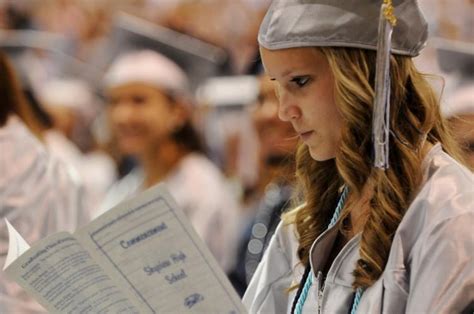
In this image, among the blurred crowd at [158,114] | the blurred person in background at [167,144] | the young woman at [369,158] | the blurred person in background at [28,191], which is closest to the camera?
the young woman at [369,158]

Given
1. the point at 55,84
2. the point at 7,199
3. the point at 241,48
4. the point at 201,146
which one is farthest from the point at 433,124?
the point at 55,84

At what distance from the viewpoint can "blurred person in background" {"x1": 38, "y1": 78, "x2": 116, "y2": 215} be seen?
7.88 m

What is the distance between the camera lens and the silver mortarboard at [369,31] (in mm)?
2438

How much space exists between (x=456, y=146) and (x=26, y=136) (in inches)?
74.3

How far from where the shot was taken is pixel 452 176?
7.89ft

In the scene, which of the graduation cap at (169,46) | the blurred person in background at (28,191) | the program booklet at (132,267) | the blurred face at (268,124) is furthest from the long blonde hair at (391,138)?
the graduation cap at (169,46)

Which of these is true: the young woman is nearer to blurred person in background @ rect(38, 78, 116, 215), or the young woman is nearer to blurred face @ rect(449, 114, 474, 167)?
blurred face @ rect(449, 114, 474, 167)

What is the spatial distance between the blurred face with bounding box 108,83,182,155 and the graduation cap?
249 mm

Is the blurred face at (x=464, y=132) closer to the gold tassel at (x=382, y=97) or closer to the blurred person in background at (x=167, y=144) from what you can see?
the gold tassel at (x=382, y=97)

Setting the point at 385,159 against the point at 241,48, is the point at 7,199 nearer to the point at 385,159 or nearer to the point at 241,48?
the point at 385,159

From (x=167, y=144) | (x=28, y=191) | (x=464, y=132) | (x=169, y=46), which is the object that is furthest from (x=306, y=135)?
(x=169, y=46)

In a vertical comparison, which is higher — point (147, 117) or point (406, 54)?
point (406, 54)

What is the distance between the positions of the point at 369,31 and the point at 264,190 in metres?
2.84

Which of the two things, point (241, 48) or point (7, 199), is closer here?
point (7, 199)
